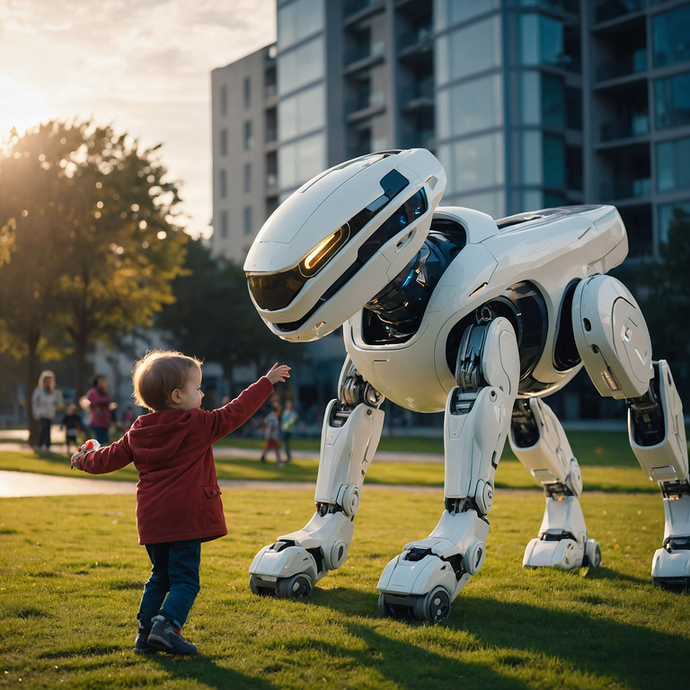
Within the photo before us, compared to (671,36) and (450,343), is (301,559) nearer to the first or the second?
(450,343)

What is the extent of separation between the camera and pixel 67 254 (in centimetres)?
2152

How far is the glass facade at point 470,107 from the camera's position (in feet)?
109

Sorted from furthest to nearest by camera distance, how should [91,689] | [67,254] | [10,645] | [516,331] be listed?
[67,254], [516,331], [10,645], [91,689]

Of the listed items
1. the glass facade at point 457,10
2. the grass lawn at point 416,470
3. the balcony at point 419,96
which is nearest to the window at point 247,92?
the balcony at point 419,96

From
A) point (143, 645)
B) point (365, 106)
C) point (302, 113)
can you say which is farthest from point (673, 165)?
point (143, 645)

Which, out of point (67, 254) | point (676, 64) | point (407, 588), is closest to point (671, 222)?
point (676, 64)

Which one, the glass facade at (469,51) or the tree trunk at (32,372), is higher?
the glass facade at (469,51)

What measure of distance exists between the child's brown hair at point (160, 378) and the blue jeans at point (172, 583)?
72 cm

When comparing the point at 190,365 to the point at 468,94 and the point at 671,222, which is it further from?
the point at 468,94

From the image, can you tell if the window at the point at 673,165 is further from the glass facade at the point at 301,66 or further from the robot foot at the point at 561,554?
the robot foot at the point at 561,554

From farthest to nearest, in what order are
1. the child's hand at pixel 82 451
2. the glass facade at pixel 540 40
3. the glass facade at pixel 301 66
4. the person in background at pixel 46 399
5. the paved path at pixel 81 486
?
the glass facade at pixel 301 66, the glass facade at pixel 540 40, the person in background at pixel 46 399, the paved path at pixel 81 486, the child's hand at pixel 82 451

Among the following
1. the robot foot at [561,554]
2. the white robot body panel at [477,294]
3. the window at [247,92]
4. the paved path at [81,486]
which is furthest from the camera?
the window at [247,92]

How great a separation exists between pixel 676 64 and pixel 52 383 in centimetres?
2871

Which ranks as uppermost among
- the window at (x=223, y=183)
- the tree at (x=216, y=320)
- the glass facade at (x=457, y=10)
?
the glass facade at (x=457, y=10)
